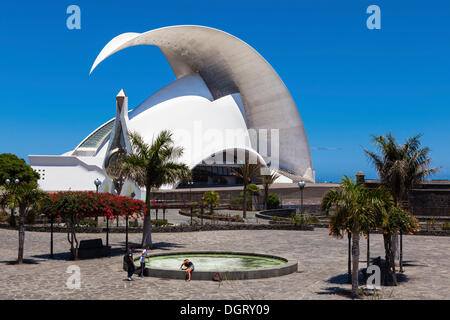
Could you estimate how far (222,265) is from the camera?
49.1ft

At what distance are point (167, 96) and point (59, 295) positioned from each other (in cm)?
4005

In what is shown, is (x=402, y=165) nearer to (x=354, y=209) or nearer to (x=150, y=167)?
(x=354, y=209)

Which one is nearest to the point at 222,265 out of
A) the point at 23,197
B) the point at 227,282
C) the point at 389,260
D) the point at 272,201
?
the point at 227,282

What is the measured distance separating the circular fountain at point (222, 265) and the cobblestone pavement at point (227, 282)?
27 cm

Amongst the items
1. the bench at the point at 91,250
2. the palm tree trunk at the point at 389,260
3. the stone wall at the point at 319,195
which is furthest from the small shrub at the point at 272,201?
the palm tree trunk at the point at 389,260

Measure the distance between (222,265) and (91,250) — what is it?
4363 mm

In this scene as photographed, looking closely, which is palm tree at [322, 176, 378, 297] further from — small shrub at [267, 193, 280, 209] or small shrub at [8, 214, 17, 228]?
small shrub at [267, 193, 280, 209]

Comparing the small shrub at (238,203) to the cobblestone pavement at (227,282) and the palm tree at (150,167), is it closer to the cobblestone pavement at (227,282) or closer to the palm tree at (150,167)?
the cobblestone pavement at (227,282)

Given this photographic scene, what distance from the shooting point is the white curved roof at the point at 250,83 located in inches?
2094

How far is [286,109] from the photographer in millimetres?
56062

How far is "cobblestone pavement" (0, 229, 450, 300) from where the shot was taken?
1102cm

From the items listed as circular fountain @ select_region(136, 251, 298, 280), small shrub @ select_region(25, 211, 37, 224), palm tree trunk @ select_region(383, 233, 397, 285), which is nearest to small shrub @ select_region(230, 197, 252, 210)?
circular fountain @ select_region(136, 251, 298, 280)
